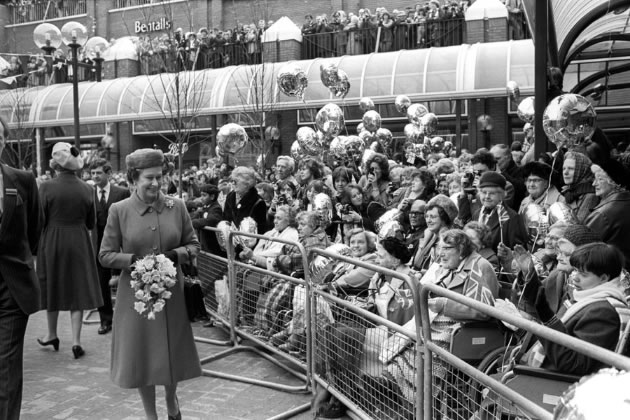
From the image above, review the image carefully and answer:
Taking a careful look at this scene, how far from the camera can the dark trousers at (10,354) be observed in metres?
3.91

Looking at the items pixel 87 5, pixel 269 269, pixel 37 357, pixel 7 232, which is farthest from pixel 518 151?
pixel 87 5

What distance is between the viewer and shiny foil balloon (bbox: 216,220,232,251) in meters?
7.14

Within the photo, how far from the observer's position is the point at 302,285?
550cm

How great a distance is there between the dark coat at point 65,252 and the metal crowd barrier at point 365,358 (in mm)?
2822

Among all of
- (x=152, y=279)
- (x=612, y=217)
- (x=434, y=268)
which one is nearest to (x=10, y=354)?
(x=152, y=279)

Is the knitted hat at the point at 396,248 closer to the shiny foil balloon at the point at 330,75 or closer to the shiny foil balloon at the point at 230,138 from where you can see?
the shiny foil balloon at the point at 230,138

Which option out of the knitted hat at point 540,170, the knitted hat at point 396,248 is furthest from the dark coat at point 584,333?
the knitted hat at point 540,170

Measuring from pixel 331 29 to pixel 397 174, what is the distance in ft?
53.3

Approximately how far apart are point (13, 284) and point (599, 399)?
3.61 m

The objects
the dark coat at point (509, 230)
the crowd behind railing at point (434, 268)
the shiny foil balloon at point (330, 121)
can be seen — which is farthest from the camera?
the shiny foil balloon at point (330, 121)

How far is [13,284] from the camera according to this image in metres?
4.00

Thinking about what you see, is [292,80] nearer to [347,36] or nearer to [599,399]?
[599,399]

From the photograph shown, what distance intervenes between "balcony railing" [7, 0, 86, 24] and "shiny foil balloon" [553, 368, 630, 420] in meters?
34.8

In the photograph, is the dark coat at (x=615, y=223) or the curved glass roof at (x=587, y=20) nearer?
the dark coat at (x=615, y=223)
